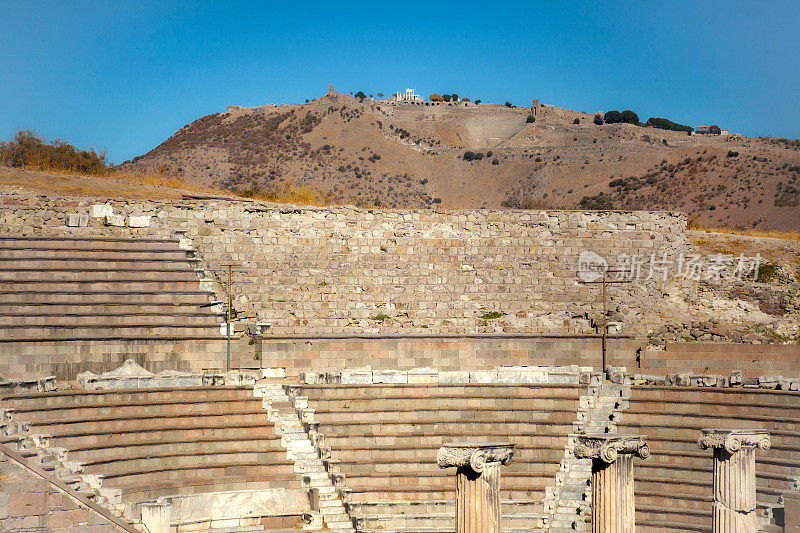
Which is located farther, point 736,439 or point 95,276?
point 95,276

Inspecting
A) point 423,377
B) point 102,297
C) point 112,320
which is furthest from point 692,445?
point 102,297

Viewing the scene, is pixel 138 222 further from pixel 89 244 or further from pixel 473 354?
pixel 473 354

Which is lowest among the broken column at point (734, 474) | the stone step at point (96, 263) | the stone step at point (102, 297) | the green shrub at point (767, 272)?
the broken column at point (734, 474)

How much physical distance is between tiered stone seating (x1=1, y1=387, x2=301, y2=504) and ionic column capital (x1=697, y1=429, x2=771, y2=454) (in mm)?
8556

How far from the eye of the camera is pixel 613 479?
44.7 feet

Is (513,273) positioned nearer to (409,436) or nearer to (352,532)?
(409,436)

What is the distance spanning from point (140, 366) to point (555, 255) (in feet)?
42.6

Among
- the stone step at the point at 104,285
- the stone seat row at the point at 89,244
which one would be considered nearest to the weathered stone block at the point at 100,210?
the stone seat row at the point at 89,244

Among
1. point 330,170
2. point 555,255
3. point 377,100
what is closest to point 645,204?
point 330,170

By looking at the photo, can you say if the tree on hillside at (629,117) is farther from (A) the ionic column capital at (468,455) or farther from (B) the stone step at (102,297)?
(A) the ionic column capital at (468,455)

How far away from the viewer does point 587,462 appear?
20.3 metres

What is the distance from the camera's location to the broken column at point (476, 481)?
12547 millimetres

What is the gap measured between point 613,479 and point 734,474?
255 cm

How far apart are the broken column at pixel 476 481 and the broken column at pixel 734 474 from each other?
4.04 m
